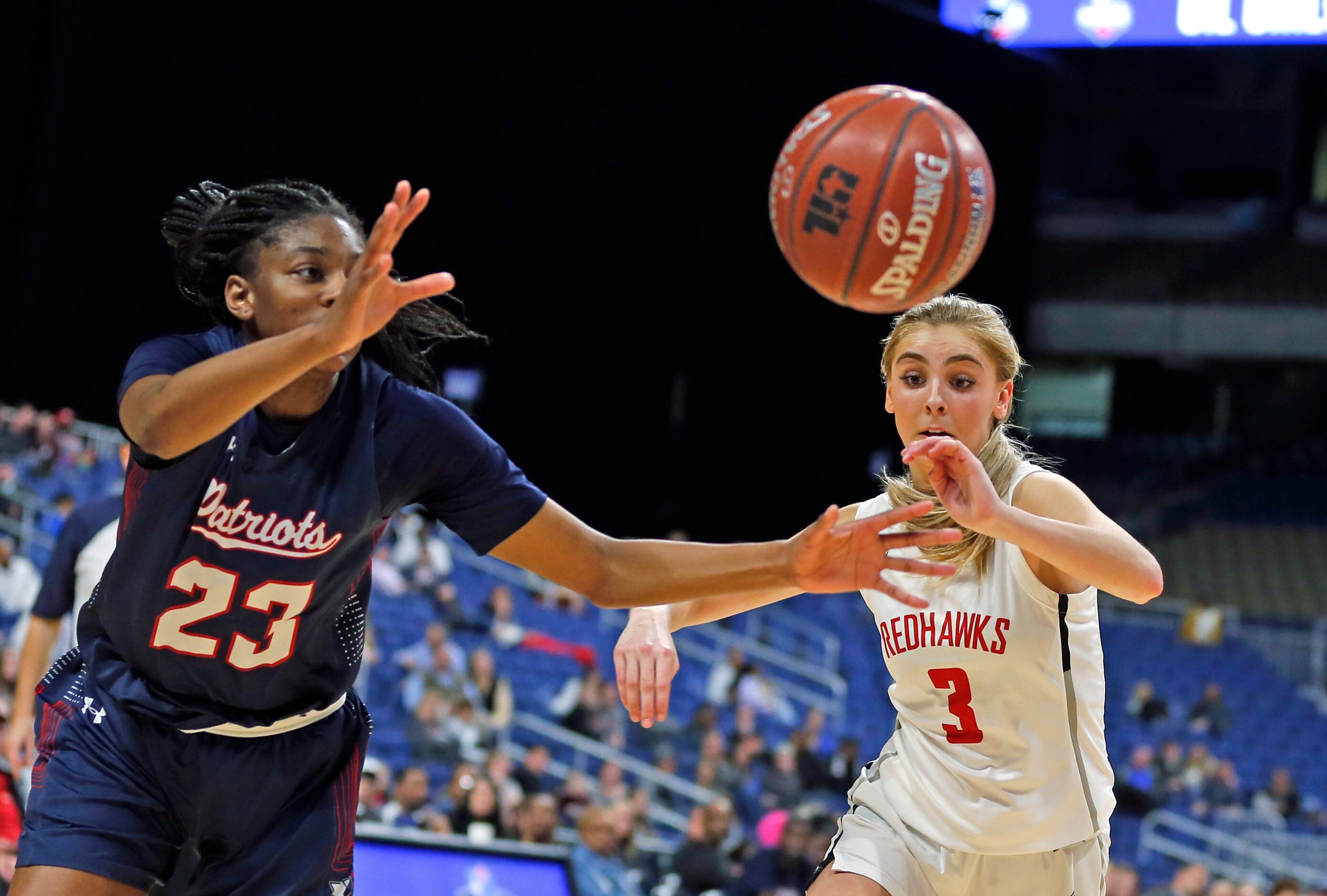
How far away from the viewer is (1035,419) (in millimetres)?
18609

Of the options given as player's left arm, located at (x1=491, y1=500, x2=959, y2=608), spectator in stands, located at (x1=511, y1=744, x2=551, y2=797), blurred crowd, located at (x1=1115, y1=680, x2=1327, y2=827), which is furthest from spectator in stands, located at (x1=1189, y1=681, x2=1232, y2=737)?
player's left arm, located at (x1=491, y1=500, x2=959, y2=608)

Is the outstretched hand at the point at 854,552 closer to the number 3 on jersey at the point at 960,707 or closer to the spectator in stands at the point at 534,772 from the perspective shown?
the number 3 on jersey at the point at 960,707

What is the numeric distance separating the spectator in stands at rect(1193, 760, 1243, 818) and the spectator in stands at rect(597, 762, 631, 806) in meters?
5.23

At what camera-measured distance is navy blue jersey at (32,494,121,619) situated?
448 centimetres

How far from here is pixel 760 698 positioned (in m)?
12.1

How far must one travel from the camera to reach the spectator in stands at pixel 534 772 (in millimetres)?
8898

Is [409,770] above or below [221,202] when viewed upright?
below

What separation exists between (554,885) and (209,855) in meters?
2.50

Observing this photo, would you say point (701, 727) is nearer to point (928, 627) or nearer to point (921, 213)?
point (921, 213)

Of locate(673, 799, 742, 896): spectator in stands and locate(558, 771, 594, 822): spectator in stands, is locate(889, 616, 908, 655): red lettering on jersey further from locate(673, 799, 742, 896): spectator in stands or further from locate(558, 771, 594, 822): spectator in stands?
locate(558, 771, 594, 822): spectator in stands

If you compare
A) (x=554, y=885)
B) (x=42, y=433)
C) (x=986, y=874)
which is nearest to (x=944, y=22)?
(x=42, y=433)

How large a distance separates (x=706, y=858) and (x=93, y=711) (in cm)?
624

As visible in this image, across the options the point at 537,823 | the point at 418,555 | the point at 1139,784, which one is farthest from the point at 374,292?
the point at 1139,784

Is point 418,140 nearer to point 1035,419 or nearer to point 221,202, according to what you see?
point 1035,419
